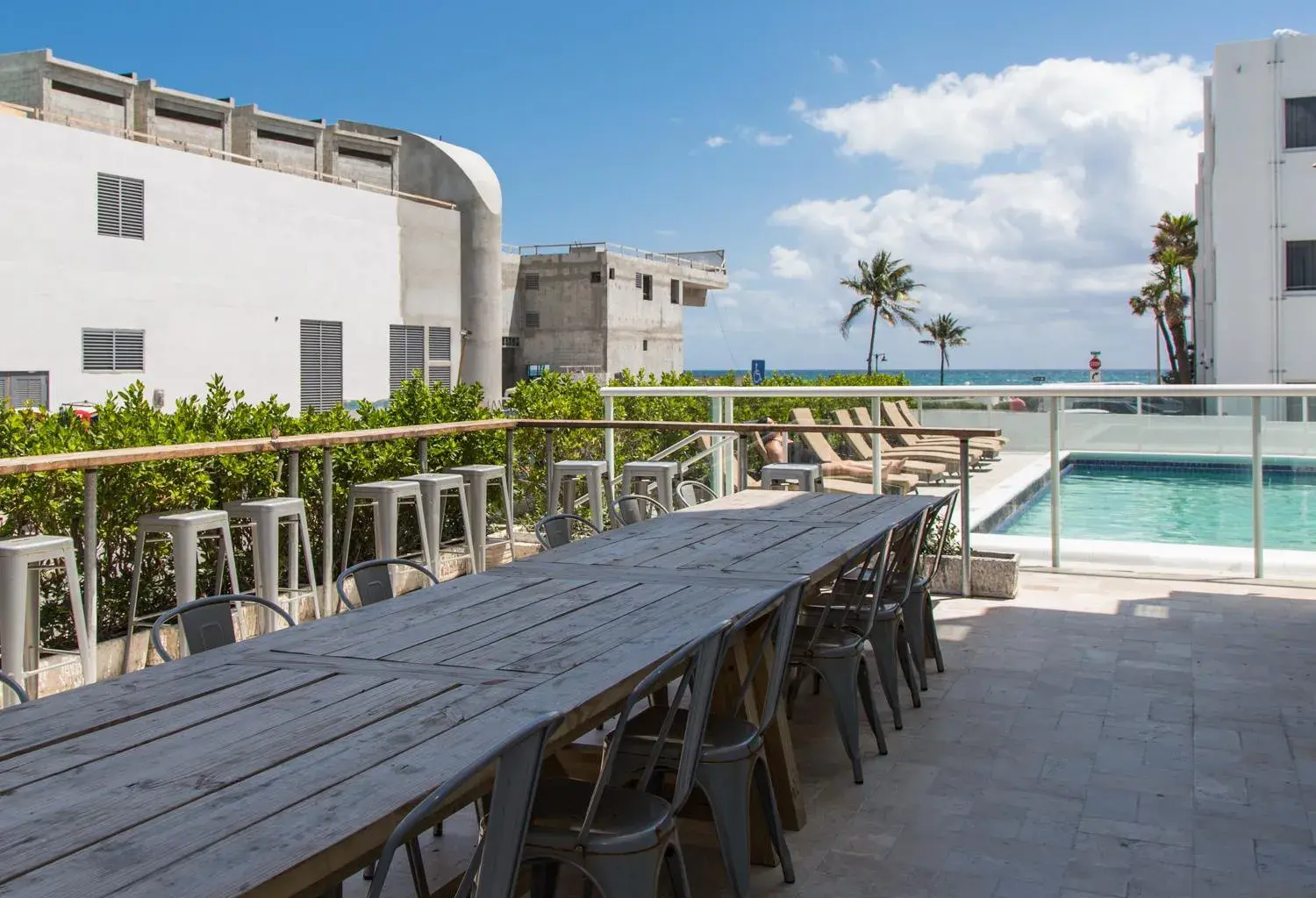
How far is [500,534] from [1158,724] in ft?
15.6

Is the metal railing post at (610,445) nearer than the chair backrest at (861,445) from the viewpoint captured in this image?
No

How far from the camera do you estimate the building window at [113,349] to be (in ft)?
65.1

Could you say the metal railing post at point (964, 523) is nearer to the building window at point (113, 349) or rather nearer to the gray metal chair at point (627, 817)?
the gray metal chair at point (627, 817)

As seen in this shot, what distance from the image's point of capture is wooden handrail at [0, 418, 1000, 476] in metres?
4.12

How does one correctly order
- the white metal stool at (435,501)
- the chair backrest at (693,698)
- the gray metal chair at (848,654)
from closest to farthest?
1. the chair backrest at (693,698)
2. the gray metal chair at (848,654)
3. the white metal stool at (435,501)

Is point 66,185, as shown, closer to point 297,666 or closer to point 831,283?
point 297,666

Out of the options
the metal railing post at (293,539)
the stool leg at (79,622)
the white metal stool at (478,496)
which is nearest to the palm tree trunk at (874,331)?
the white metal stool at (478,496)

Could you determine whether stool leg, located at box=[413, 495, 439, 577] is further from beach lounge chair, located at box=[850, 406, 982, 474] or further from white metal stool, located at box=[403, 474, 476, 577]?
beach lounge chair, located at box=[850, 406, 982, 474]

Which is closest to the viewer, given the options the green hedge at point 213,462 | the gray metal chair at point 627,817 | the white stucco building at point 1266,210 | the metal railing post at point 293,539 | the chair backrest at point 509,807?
the chair backrest at point 509,807

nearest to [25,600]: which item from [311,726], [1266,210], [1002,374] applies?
[311,726]

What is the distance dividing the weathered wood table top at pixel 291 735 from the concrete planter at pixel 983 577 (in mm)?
4101

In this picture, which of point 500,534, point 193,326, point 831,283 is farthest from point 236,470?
point 831,283

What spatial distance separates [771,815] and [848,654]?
82 centimetres

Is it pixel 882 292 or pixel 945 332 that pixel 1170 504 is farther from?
pixel 945 332
